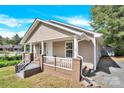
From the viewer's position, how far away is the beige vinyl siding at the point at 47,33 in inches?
416

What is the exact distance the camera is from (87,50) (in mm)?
11789

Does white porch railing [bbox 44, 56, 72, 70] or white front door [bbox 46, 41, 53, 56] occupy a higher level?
white front door [bbox 46, 41, 53, 56]

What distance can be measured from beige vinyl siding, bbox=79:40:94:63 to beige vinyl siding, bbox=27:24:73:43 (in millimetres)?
2198

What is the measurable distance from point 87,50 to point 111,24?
8.70 meters

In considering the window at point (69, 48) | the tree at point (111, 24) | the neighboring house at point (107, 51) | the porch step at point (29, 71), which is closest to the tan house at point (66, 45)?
the window at point (69, 48)

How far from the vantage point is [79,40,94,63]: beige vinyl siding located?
38.1 feet

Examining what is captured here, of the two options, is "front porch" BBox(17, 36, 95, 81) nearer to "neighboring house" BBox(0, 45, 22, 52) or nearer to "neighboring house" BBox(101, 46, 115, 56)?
"neighboring house" BBox(101, 46, 115, 56)

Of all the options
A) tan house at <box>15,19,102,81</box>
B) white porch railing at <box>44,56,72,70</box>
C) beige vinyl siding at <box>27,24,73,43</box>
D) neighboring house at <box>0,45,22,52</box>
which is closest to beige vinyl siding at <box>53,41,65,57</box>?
tan house at <box>15,19,102,81</box>

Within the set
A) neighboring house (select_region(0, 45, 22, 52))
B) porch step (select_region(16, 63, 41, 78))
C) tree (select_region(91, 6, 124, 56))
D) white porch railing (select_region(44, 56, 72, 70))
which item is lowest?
porch step (select_region(16, 63, 41, 78))

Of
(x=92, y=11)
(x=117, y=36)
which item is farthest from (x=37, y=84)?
(x=92, y=11)

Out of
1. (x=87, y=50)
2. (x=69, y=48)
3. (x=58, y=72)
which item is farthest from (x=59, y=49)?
(x=58, y=72)

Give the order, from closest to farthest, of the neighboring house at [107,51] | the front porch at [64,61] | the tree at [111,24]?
1. the front porch at [64,61]
2. the tree at [111,24]
3. the neighboring house at [107,51]

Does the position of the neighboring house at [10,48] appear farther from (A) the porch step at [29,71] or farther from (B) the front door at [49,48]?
(A) the porch step at [29,71]

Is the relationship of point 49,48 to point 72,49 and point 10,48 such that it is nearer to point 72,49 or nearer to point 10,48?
point 72,49
